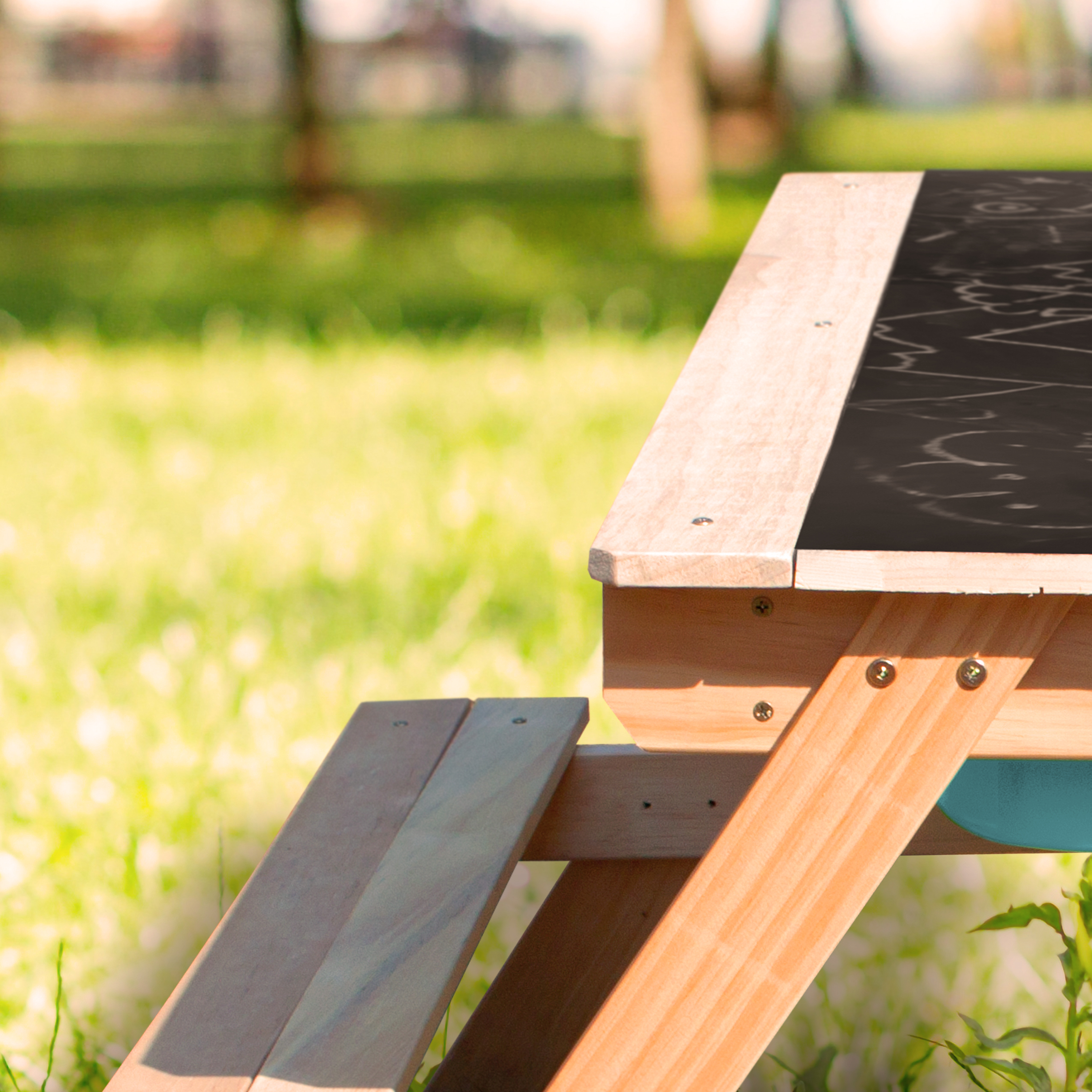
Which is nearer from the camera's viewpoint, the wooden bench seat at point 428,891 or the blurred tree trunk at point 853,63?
the wooden bench seat at point 428,891

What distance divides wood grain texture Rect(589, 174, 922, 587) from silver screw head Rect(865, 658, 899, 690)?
12 centimetres

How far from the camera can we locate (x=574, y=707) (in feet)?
7.23

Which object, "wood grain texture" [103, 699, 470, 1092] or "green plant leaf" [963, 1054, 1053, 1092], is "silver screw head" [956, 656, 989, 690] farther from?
"wood grain texture" [103, 699, 470, 1092]

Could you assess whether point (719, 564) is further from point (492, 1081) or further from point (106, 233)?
point (106, 233)

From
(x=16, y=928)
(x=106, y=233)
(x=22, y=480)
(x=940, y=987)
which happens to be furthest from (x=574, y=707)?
(x=106, y=233)

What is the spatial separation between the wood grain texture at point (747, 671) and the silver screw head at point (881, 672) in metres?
0.03

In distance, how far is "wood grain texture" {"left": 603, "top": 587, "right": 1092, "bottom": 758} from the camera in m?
1.15

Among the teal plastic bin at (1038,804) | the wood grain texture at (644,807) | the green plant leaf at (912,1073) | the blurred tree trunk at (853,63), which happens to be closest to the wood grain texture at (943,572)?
the teal plastic bin at (1038,804)

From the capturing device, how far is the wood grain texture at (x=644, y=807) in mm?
2020

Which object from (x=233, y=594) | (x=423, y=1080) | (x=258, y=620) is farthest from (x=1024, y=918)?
(x=233, y=594)

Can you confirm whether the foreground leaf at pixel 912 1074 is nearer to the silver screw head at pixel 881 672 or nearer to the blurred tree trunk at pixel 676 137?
the silver screw head at pixel 881 672

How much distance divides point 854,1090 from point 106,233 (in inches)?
536

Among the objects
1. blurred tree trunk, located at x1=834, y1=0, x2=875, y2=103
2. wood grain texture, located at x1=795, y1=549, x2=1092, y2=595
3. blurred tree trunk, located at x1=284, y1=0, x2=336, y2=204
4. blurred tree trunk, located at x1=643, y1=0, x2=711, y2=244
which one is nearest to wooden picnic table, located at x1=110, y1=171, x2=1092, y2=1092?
wood grain texture, located at x1=795, y1=549, x2=1092, y2=595

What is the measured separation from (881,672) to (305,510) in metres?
3.98
